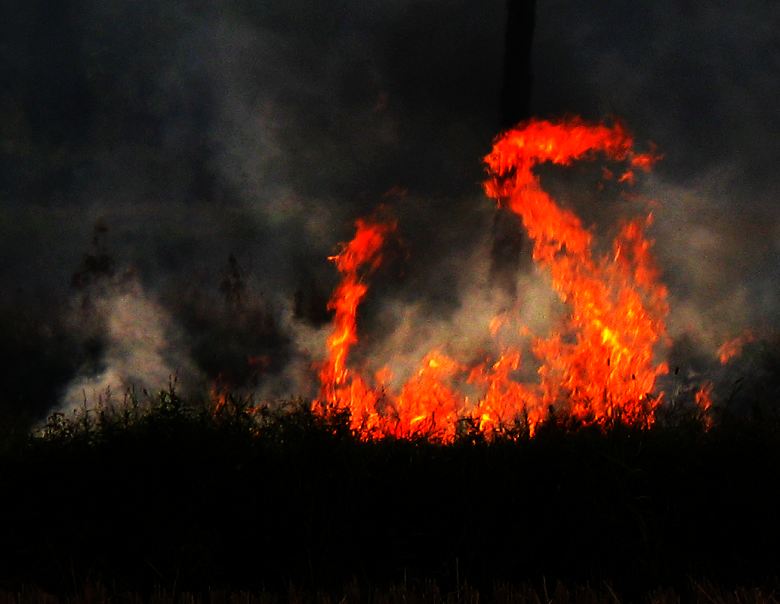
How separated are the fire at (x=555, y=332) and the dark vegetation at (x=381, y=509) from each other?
76.5 inches

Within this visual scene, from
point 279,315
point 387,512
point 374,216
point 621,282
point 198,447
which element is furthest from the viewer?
point 279,315

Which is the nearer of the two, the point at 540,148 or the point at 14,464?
the point at 14,464

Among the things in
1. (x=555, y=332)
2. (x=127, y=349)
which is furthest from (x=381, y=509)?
(x=127, y=349)

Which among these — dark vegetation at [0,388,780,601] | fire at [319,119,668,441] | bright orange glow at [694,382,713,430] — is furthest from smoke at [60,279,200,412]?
bright orange glow at [694,382,713,430]

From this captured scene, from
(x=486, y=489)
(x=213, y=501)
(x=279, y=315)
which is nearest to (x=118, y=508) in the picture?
(x=213, y=501)

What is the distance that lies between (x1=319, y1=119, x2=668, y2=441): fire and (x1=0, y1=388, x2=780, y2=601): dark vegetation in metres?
1.94

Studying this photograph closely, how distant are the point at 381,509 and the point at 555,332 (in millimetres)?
3638

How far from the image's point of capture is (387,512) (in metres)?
4.89

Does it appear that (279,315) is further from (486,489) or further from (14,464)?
(486,489)

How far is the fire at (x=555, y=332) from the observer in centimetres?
753

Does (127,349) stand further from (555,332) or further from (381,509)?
(381,509)

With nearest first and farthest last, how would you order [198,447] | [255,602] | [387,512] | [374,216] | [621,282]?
[255,602] → [387,512] → [198,447] → [621,282] → [374,216]

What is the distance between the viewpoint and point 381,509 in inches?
193

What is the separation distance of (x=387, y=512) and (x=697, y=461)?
172 centimetres
